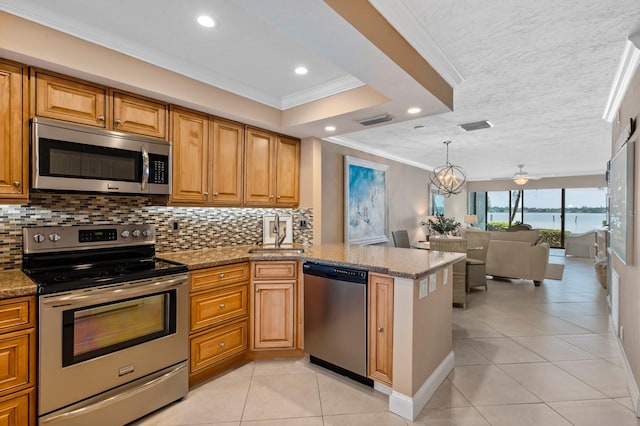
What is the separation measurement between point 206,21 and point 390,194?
15.6 ft

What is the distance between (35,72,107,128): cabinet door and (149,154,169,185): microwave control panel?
0.39 m

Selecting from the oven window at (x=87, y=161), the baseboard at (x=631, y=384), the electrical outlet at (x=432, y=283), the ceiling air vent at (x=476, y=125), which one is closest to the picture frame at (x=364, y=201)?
the ceiling air vent at (x=476, y=125)

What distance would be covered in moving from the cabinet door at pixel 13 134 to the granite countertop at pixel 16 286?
49 cm

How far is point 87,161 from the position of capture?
2.18m

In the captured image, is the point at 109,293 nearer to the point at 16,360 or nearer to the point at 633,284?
the point at 16,360

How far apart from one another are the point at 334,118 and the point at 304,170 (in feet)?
2.90

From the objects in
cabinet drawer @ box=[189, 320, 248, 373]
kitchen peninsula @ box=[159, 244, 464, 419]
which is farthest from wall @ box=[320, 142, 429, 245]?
cabinet drawer @ box=[189, 320, 248, 373]

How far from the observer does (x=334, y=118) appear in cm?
302

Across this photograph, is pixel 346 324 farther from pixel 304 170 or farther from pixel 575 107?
pixel 575 107

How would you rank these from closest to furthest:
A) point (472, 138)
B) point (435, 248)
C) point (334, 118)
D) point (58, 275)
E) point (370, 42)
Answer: point (370, 42) < point (58, 275) < point (334, 118) < point (435, 248) < point (472, 138)

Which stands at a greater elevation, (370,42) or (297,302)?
(370,42)

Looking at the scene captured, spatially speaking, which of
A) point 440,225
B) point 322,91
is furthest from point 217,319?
point 440,225

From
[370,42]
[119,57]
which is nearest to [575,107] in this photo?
[370,42]

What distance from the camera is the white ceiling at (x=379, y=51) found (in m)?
1.77
